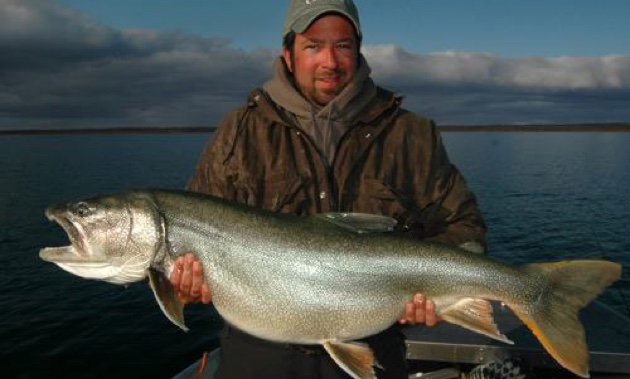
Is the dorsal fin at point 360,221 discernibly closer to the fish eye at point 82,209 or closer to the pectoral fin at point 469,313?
the pectoral fin at point 469,313

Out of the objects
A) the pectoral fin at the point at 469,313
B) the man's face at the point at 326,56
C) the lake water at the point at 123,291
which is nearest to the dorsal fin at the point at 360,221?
the pectoral fin at the point at 469,313

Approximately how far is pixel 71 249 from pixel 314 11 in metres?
3.02

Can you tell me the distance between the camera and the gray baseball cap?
16.4ft

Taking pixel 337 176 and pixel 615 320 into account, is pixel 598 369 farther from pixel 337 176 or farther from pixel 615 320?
pixel 337 176

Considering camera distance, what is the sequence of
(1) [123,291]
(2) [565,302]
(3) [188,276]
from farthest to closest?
(1) [123,291], (2) [565,302], (3) [188,276]

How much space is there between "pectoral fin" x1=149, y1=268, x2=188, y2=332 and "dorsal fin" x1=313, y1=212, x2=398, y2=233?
1.38 metres

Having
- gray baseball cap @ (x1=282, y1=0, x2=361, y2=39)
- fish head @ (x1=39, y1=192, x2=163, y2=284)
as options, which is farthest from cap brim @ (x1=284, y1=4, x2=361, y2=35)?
fish head @ (x1=39, y1=192, x2=163, y2=284)

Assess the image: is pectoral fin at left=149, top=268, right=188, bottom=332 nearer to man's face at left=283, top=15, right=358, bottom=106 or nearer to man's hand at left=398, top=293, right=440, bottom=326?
man's hand at left=398, top=293, right=440, bottom=326

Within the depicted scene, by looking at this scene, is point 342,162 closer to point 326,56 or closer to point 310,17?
point 326,56

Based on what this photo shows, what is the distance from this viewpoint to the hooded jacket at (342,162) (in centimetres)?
496

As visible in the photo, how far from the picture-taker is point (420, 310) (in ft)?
15.2

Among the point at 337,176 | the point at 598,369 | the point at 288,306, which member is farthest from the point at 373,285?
the point at 598,369

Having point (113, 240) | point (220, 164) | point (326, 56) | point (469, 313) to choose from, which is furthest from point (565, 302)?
point (113, 240)

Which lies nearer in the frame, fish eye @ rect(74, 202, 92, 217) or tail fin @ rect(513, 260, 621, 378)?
tail fin @ rect(513, 260, 621, 378)
